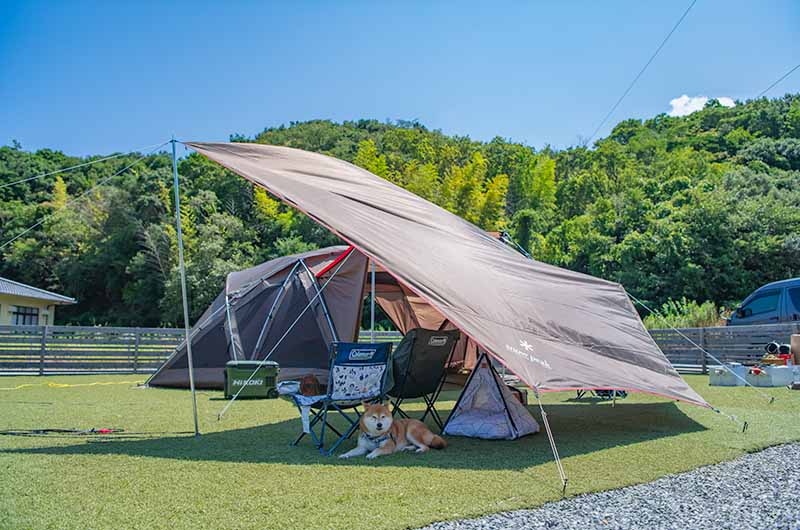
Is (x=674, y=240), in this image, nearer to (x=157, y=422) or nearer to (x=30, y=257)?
(x=157, y=422)

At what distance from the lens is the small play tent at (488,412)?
14.1 feet

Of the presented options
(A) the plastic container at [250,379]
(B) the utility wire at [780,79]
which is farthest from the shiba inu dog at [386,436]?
(B) the utility wire at [780,79]

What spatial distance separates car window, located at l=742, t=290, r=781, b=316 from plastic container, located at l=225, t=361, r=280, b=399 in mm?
7664

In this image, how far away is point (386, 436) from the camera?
12.3ft

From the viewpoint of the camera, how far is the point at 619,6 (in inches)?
277

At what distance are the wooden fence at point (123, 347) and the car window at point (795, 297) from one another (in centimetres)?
89

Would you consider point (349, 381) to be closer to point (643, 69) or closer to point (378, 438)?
point (378, 438)

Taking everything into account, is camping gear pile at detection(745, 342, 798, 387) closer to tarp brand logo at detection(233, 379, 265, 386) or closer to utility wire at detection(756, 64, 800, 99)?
utility wire at detection(756, 64, 800, 99)

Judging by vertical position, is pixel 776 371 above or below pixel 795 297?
below

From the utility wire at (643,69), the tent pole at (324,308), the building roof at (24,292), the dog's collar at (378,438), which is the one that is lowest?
the dog's collar at (378,438)

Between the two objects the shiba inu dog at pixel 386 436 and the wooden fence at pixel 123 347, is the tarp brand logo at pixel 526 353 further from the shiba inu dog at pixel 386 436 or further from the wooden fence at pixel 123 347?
the wooden fence at pixel 123 347

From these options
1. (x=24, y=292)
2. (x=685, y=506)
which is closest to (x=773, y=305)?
(x=685, y=506)

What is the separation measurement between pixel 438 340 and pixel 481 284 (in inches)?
21.8

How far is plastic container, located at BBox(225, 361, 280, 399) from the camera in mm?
6539
